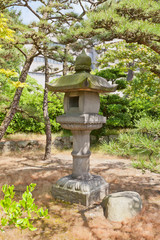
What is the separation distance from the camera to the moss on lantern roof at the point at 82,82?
3.88 meters

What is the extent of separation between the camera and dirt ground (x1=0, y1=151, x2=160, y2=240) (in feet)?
9.82

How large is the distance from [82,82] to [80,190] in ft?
6.99

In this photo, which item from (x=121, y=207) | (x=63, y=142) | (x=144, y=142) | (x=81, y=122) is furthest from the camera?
(x=63, y=142)

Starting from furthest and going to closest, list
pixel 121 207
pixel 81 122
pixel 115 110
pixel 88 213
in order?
pixel 115 110 < pixel 81 122 < pixel 88 213 < pixel 121 207

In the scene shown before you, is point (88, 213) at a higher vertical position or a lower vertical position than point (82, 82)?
lower

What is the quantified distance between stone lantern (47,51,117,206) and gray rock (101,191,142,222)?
1.77 feet

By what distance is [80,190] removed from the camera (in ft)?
13.3

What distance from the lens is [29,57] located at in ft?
20.9

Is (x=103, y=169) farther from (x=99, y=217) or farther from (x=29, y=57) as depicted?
(x=29, y=57)

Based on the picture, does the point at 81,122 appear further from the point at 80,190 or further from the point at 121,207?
the point at 121,207

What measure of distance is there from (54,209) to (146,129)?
7.45 ft

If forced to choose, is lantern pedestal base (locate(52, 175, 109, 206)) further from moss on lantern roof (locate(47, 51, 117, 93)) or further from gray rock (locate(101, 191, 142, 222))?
moss on lantern roof (locate(47, 51, 117, 93))

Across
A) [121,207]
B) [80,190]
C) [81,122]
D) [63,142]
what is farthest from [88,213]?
[63,142]

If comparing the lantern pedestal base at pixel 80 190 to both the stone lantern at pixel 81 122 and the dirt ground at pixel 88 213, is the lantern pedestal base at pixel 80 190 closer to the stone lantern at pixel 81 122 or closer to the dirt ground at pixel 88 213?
the stone lantern at pixel 81 122
